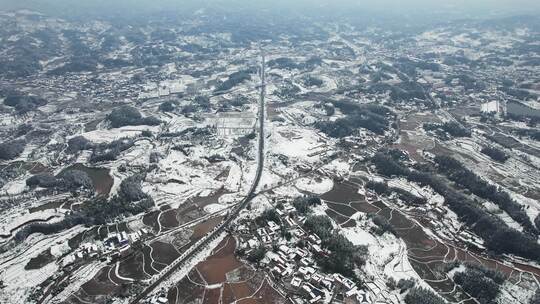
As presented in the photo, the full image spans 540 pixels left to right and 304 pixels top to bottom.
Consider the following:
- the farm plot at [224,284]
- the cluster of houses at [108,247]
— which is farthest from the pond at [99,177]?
the farm plot at [224,284]

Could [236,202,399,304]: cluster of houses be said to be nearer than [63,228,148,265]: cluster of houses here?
Yes

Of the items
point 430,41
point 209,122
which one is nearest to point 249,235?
point 209,122

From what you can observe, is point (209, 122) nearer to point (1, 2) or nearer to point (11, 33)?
point (11, 33)

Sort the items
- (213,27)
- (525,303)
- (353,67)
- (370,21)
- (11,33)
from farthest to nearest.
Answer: (370,21) < (213,27) < (11,33) < (353,67) < (525,303)

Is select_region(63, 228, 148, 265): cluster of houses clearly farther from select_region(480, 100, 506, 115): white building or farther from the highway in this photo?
select_region(480, 100, 506, 115): white building

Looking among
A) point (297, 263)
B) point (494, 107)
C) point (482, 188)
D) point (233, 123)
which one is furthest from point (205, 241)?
point (494, 107)

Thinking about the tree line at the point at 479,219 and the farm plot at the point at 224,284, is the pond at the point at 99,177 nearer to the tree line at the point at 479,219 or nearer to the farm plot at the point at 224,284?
the farm plot at the point at 224,284

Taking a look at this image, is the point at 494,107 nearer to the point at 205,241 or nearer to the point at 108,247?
the point at 205,241

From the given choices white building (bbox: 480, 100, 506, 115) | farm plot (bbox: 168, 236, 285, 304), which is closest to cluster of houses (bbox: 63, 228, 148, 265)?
farm plot (bbox: 168, 236, 285, 304)
